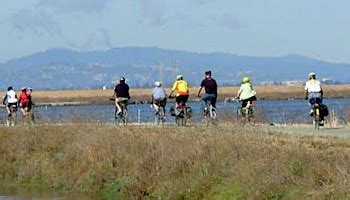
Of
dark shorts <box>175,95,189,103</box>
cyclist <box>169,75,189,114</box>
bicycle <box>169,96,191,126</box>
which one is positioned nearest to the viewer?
cyclist <box>169,75,189,114</box>

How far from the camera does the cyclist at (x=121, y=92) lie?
3897cm

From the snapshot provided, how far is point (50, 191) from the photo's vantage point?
3153 centimetres

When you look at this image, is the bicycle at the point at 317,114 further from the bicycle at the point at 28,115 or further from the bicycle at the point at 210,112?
the bicycle at the point at 28,115

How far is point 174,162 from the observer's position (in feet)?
84.5

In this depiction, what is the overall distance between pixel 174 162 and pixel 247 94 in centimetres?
1147

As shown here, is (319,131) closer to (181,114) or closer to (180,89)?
(180,89)

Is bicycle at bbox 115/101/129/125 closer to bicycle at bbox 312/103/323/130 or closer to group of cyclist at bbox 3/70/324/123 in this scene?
group of cyclist at bbox 3/70/324/123

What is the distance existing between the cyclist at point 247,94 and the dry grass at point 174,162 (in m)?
4.74

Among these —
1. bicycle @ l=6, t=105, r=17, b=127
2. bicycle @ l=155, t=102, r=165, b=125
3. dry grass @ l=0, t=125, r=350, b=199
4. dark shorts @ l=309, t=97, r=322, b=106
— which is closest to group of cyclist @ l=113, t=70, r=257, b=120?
bicycle @ l=155, t=102, r=165, b=125

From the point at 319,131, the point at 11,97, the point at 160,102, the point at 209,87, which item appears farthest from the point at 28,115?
the point at 319,131

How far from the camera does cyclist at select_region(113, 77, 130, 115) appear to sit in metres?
39.0

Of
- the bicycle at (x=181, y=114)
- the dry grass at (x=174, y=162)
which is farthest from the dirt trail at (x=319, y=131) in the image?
the bicycle at (x=181, y=114)

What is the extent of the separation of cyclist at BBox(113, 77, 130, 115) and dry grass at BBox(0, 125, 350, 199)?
3.11 meters

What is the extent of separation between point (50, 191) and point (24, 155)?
4.66 m
